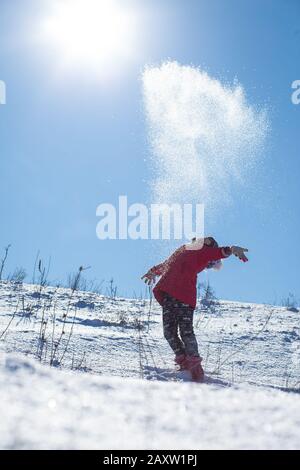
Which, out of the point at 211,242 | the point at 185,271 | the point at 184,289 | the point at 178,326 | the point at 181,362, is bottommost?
the point at 181,362

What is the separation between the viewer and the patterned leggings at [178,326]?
11.7ft

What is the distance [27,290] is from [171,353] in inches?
138

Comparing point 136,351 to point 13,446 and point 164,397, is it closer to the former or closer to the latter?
point 164,397

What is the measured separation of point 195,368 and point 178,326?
0.65 m

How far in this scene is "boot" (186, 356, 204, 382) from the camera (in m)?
3.06

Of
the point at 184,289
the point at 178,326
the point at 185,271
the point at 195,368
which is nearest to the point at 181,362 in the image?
the point at 195,368

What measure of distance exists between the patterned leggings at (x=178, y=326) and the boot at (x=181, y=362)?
0.14 ft

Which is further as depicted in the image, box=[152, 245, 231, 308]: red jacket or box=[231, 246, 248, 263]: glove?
box=[231, 246, 248, 263]: glove

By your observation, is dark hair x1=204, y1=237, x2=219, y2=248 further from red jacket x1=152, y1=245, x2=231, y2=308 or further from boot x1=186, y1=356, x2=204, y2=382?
boot x1=186, y1=356, x2=204, y2=382

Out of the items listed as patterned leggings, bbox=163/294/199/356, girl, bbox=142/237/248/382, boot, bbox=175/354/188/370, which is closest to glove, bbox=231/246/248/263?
girl, bbox=142/237/248/382

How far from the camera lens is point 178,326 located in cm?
383

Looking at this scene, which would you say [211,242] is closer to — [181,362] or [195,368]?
[181,362]

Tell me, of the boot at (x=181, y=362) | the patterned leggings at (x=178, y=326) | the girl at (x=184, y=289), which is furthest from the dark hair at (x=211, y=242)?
the boot at (x=181, y=362)
